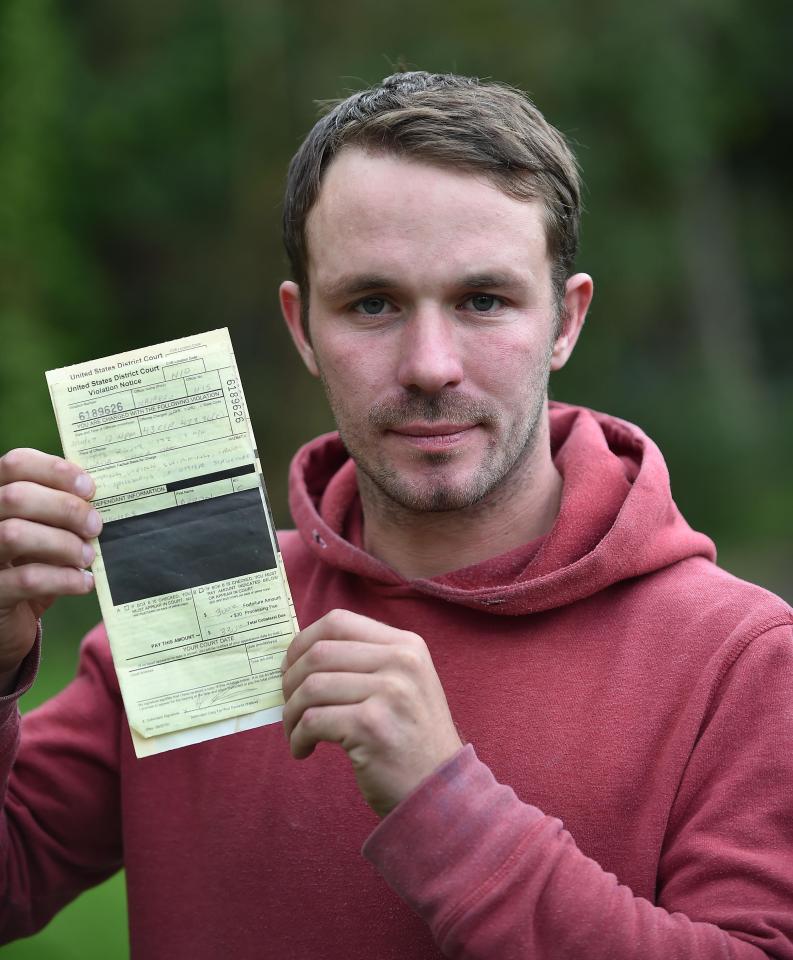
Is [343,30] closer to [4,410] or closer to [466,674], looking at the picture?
[4,410]

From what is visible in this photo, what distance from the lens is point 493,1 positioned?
1362cm

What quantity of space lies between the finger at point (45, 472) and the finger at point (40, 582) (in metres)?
0.14

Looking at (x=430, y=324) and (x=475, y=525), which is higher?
(x=430, y=324)

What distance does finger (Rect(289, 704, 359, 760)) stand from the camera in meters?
1.85

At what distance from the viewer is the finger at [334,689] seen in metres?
1.87

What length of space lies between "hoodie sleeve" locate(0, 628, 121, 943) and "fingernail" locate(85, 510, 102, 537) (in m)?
0.70

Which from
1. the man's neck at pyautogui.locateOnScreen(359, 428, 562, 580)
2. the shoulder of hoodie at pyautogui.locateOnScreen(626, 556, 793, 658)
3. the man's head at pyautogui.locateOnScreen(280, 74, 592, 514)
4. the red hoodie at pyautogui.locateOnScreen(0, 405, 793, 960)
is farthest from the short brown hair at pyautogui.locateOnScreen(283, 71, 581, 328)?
the shoulder of hoodie at pyautogui.locateOnScreen(626, 556, 793, 658)

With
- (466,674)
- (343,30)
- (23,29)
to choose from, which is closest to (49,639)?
(23,29)

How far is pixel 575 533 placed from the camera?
7.80 ft

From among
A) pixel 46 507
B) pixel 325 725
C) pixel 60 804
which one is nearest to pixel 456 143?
pixel 46 507

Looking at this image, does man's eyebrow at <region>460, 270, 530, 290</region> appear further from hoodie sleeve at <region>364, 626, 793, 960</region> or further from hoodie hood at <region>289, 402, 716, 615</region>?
hoodie sleeve at <region>364, 626, 793, 960</region>

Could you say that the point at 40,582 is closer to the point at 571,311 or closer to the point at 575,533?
the point at 575,533

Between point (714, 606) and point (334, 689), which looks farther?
point (714, 606)

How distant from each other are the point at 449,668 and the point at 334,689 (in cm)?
52
